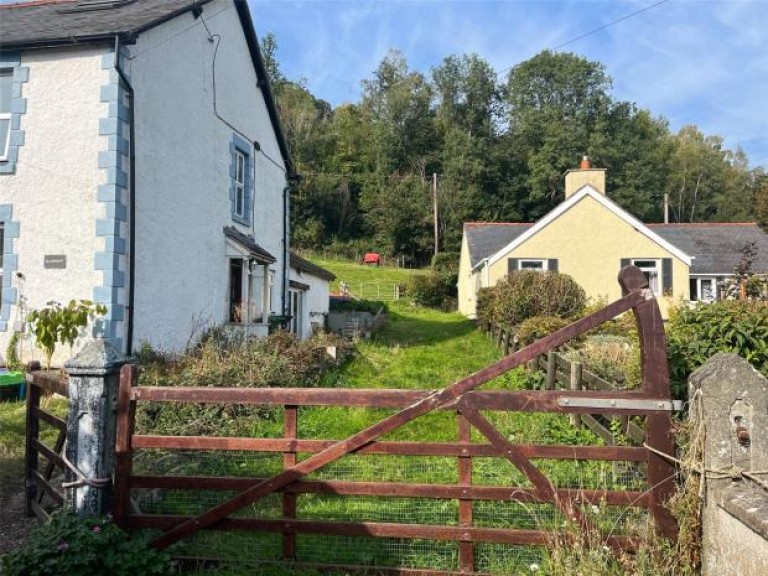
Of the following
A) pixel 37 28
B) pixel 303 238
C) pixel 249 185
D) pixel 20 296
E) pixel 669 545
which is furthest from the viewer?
pixel 303 238

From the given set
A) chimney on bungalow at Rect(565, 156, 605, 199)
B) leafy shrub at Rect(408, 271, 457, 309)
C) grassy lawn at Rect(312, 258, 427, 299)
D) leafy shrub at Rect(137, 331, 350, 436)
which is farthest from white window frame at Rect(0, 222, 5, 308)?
grassy lawn at Rect(312, 258, 427, 299)

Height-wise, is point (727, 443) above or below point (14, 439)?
above

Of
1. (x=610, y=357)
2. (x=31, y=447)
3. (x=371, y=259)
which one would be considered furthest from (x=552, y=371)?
(x=371, y=259)

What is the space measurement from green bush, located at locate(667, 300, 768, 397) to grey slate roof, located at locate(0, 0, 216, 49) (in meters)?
9.54

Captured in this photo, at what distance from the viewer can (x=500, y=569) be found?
364 cm

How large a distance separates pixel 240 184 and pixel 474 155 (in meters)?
42.1

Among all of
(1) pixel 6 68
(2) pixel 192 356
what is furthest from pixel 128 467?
(1) pixel 6 68

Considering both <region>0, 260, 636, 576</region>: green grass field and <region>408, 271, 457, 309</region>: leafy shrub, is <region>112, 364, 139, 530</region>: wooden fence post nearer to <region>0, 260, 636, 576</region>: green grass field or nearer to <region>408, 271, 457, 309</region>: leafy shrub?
<region>0, 260, 636, 576</region>: green grass field

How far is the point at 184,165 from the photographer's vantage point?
38.1 feet

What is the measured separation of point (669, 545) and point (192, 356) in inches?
339

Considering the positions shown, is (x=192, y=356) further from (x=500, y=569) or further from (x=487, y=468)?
(x=500, y=569)

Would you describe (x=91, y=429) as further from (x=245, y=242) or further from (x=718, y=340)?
(x=245, y=242)

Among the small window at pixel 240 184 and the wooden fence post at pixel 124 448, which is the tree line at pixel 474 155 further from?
the wooden fence post at pixel 124 448

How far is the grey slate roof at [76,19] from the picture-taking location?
929cm
